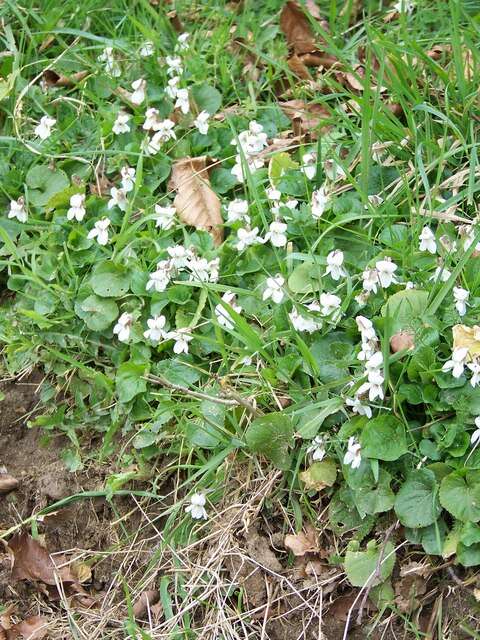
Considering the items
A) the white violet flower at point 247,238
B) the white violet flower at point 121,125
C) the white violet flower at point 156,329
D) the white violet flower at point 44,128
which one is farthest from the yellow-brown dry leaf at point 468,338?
the white violet flower at point 44,128

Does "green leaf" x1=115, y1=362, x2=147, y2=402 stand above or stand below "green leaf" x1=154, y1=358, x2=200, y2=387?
above

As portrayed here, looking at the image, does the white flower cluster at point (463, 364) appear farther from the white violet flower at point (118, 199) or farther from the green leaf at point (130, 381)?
the white violet flower at point (118, 199)

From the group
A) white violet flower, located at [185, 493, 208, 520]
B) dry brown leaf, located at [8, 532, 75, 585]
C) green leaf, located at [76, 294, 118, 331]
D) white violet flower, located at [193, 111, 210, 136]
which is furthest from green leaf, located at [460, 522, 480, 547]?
white violet flower, located at [193, 111, 210, 136]

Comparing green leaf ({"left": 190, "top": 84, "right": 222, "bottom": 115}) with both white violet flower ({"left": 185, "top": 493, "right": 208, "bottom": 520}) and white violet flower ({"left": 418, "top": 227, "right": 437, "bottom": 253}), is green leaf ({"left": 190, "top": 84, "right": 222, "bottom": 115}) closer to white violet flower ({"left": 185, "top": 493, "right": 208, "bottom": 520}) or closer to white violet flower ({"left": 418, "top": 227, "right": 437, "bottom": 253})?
white violet flower ({"left": 418, "top": 227, "right": 437, "bottom": 253})

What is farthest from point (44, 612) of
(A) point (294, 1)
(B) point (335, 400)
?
(A) point (294, 1)

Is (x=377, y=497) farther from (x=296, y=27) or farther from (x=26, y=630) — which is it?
(x=296, y=27)

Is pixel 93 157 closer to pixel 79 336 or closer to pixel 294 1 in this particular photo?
pixel 79 336
